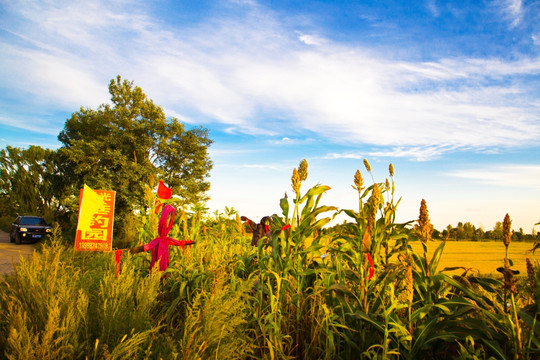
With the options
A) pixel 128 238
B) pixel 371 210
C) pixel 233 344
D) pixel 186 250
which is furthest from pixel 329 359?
pixel 128 238

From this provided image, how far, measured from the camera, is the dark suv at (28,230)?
17.8 m

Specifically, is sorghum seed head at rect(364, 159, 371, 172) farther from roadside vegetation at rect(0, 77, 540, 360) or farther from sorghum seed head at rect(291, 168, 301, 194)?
sorghum seed head at rect(291, 168, 301, 194)

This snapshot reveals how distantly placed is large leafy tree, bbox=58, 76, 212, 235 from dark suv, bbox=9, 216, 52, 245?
15.1 feet

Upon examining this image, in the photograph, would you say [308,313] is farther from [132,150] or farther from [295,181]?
[132,150]

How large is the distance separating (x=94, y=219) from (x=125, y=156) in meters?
17.9

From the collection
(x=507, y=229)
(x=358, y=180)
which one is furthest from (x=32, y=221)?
(x=507, y=229)

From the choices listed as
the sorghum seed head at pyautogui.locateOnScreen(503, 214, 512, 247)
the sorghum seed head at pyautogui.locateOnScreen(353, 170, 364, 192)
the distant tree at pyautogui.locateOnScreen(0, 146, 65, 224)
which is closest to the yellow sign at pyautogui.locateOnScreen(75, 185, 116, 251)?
the sorghum seed head at pyautogui.locateOnScreen(353, 170, 364, 192)

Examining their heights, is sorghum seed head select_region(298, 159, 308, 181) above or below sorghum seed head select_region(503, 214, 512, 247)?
above

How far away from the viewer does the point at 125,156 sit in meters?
23.5

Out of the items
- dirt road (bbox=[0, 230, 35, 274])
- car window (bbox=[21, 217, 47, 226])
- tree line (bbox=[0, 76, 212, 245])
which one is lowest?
dirt road (bbox=[0, 230, 35, 274])

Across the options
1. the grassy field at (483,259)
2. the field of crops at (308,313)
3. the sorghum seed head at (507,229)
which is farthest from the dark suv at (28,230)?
the sorghum seed head at (507,229)

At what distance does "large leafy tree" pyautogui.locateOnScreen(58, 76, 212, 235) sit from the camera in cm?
2323

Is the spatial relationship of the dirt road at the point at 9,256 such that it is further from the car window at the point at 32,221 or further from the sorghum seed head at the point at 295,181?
the car window at the point at 32,221

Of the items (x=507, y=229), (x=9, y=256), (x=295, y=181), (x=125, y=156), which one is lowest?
(x=9, y=256)
